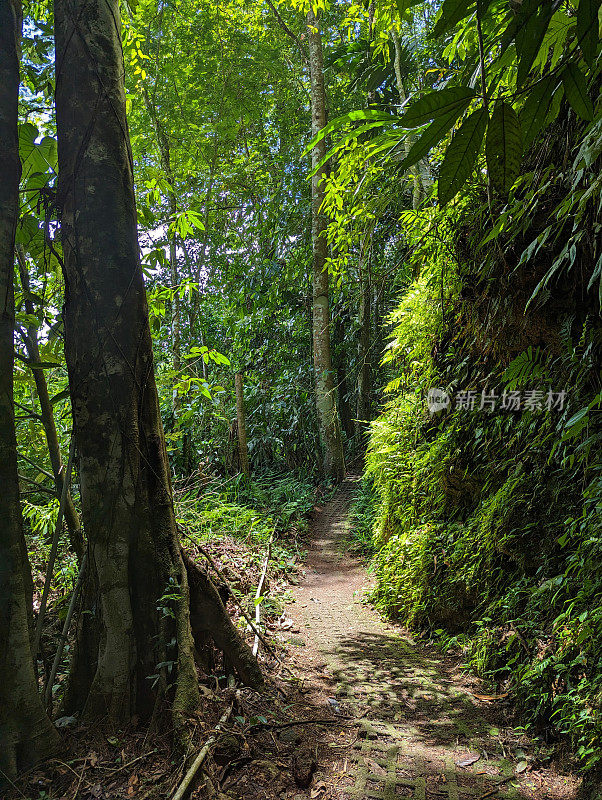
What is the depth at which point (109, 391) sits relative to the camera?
2.56 meters

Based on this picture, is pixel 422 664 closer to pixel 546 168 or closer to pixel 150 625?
pixel 150 625

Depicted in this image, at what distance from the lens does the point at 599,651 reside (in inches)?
91.2

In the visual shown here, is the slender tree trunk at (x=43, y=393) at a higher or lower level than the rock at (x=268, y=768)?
higher

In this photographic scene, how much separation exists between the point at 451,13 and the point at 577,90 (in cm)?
23

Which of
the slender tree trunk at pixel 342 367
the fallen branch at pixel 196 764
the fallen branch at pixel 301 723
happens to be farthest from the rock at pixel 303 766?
the slender tree trunk at pixel 342 367

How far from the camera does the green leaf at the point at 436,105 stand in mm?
779

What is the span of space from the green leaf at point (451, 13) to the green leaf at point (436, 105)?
8 cm

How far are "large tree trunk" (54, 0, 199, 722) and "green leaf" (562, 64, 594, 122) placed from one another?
221cm

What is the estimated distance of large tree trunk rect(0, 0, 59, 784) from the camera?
208 cm

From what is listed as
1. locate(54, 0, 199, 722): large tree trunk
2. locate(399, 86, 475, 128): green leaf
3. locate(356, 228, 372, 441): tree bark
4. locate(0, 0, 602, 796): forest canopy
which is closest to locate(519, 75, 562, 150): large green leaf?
locate(0, 0, 602, 796): forest canopy

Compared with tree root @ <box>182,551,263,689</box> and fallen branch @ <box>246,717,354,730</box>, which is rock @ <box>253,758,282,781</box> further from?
tree root @ <box>182,551,263,689</box>

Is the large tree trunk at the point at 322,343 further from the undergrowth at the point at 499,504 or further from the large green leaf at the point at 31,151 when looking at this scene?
the large green leaf at the point at 31,151

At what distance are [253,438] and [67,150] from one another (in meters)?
10.3

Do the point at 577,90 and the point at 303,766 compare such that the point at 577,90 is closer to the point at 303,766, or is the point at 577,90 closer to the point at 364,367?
the point at 303,766
